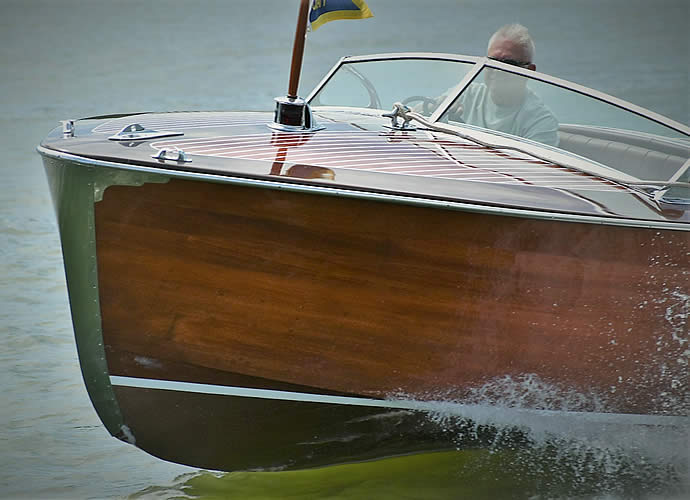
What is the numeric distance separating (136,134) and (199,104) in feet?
29.3

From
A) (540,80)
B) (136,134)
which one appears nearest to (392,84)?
(540,80)

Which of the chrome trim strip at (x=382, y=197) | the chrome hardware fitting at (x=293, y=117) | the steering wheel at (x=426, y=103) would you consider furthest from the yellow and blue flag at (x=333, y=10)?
the chrome trim strip at (x=382, y=197)

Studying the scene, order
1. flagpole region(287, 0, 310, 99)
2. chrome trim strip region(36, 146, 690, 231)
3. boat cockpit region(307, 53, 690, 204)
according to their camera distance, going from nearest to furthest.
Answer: chrome trim strip region(36, 146, 690, 231) < flagpole region(287, 0, 310, 99) < boat cockpit region(307, 53, 690, 204)

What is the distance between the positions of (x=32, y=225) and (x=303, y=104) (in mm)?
3839

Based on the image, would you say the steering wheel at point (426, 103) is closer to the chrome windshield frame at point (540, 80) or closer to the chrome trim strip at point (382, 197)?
the chrome windshield frame at point (540, 80)

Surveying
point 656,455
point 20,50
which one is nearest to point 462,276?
point 656,455

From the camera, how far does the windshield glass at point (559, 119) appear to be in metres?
3.34

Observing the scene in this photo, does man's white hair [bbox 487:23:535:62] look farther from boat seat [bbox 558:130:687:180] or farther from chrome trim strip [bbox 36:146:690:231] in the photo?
chrome trim strip [bbox 36:146:690:231]

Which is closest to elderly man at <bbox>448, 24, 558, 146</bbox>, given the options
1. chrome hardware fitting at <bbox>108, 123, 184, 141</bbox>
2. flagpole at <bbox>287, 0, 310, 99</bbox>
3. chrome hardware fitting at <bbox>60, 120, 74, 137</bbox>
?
flagpole at <bbox>287, 0, 310, 99</bbox>

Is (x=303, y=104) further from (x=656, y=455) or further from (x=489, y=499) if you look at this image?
(x=656, y=455)

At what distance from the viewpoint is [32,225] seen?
6.43 m

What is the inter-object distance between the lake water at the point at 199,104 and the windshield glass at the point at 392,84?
4.91 feet

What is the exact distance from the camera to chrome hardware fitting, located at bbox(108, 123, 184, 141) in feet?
9.71

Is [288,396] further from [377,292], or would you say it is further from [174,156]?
[174,156]
